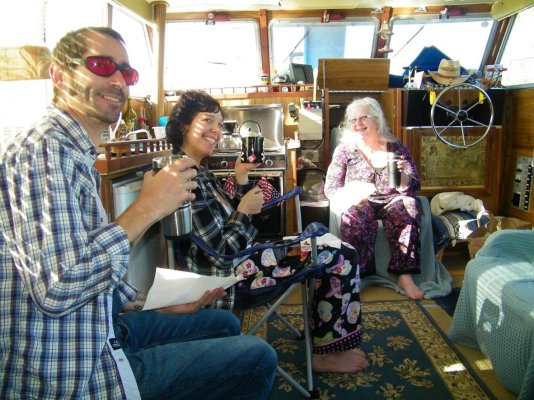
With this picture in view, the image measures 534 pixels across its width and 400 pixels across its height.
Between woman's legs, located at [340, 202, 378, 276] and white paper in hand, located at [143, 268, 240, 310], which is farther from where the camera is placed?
woman's legs, located at [340, 202, 378, 276]

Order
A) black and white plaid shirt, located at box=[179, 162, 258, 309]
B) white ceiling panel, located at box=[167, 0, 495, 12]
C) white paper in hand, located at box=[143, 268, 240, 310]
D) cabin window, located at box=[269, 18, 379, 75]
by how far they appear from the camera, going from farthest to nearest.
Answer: cabin window, located at box=[269, 18, 379, 75]
white ceiling panel, located at box=[167, 0, 495, 12]
black and white plaid shirt, located at box=[179, 162, 258, 309]
white paper in hand, located at box=[143, 268, 240, 310]

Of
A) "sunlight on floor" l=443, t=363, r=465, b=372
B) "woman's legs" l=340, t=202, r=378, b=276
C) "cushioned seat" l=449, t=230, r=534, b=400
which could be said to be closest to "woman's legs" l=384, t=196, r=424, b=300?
"woman's legs" l=340, t=202, r=378, b=276

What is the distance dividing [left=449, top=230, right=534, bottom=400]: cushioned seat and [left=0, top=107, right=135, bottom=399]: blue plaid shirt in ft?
4.15

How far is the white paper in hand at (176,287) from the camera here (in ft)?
3.56

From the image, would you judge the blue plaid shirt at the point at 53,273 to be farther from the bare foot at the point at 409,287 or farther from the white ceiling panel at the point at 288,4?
the white ceiling panel at the point at 288,4

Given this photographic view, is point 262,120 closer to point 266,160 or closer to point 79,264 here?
point 266,160

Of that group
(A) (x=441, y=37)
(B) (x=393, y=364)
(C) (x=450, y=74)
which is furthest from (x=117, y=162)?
(A) (x=441, y=37)

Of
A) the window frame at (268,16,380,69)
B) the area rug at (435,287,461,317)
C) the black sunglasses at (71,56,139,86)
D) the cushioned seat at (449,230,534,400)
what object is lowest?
the area rug at (435,287,461,317)

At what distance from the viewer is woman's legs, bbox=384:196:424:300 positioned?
2459 millimetres

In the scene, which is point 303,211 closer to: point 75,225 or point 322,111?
point 322,111

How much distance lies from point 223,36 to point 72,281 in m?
3.87

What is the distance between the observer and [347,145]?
2783mm

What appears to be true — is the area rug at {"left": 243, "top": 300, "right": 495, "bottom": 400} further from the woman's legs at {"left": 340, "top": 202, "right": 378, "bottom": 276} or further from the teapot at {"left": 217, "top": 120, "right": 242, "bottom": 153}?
the teapot at {"left": 217, "top": 120, "right": 242, "bottom": 153}

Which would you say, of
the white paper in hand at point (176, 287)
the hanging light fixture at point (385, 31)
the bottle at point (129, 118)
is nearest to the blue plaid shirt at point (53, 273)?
the white paper in hand at point (176, 287)
